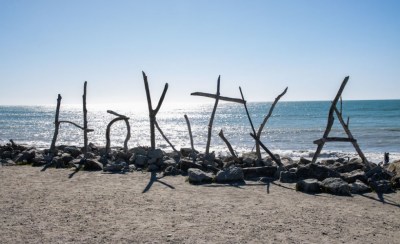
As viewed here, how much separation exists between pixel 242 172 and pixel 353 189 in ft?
9.99

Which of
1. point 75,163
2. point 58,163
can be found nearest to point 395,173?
point 75,163

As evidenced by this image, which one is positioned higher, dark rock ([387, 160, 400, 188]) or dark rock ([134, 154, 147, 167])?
dark rock ([387, 160, 400, 188])

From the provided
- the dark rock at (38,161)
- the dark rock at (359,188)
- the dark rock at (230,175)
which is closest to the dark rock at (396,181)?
the dark rock at (359,188)

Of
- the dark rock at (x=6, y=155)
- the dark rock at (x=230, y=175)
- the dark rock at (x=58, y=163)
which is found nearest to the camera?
the dark rock at (x=230, y=175)

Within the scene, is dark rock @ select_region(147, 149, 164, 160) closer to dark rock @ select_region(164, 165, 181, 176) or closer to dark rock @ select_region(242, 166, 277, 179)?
dark rock @ select_region(164, 165, 181, 176)

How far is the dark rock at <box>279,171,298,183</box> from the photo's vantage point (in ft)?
37.0

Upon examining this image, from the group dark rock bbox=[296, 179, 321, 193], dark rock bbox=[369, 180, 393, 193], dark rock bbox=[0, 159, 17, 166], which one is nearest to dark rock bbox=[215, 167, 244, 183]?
dark rock bbox=[296, 179, 321, 193]

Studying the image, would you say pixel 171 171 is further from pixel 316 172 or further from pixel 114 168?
pixel 316 172

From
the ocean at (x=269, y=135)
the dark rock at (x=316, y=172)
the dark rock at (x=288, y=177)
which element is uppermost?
the dark rock at (x=316, y=172)

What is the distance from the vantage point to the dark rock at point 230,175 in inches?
441

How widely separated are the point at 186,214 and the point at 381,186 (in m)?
5.17

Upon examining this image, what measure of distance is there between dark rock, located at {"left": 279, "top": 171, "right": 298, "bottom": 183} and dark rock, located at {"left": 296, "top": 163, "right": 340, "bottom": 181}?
123 mm

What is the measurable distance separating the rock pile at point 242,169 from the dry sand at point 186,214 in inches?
16.0

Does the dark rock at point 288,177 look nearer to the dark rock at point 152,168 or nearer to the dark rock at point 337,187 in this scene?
the dark rock at point 337,187
